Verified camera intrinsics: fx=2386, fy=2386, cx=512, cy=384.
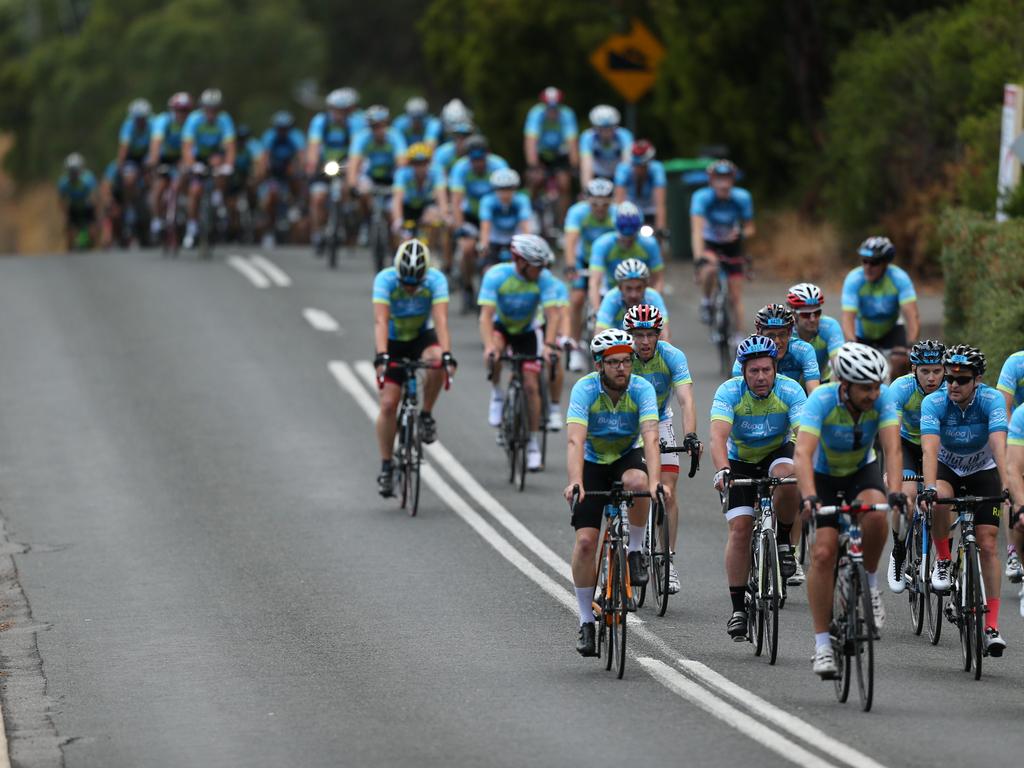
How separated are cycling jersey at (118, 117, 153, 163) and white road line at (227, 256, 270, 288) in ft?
8.76

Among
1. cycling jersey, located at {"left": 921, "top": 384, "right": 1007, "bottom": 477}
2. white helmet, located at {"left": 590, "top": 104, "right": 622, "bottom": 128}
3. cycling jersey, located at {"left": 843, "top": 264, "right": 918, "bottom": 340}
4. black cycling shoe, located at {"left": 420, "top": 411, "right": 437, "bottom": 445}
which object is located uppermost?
white helmet, located at {"left": 590, "top": 104, "right": 622, "bottom": 128}

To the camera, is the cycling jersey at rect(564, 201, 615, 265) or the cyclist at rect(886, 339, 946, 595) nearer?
the cyclist at rect(886, 339, 946, 595)

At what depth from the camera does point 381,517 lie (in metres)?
19.8

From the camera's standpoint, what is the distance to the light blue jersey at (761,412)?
14.4 meters

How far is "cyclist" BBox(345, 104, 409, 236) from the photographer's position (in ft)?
106

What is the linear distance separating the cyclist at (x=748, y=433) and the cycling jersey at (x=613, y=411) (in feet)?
1.51

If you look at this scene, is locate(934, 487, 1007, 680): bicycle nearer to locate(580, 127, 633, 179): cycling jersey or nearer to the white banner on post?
the white banner on post

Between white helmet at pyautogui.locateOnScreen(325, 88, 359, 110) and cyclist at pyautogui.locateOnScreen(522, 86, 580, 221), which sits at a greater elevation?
white helmet at pyautogui.locateOnScreen(325, 88, 359, 110)

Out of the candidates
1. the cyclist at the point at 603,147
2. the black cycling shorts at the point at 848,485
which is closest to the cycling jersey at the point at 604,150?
the cyclist at the point at 603,147

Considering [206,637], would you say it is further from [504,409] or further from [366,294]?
[366,294]

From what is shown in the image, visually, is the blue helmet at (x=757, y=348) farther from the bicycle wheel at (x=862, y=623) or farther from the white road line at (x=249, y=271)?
Answer: the white road line at (x=249, y=271)

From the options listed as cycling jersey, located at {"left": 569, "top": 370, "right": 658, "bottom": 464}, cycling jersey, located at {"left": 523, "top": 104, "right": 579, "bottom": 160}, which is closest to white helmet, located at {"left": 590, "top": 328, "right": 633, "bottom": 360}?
cycling jersey, located at {"left": 569, "top": 370, "right": 658, "bottom": 464}

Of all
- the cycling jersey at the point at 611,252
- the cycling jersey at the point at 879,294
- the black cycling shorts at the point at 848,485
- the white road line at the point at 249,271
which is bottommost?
the black cycling shorts at the point at 848,485

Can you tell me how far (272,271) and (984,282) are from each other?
52.6 ft
